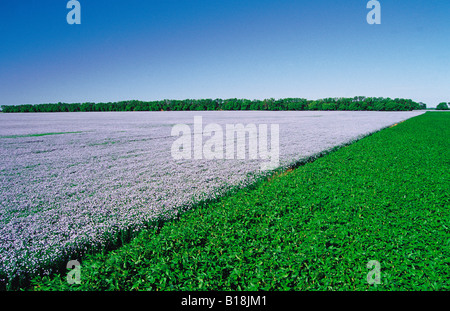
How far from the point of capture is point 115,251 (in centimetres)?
470

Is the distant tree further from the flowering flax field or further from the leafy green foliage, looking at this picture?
the leafy green foliage

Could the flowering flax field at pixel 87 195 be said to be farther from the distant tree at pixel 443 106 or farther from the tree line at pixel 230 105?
the distant tree at pixel 443 106

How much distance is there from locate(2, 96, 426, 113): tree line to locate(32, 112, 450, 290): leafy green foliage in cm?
10504

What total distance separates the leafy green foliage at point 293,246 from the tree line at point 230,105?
4136 inches

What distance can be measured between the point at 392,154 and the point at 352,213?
9022 mm

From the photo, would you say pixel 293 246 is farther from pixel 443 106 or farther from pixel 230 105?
pixel 443 106

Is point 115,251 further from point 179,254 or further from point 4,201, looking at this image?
point 4,201

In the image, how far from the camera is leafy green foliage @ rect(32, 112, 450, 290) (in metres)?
3.49

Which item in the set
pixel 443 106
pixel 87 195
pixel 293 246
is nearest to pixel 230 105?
pixel 87 195

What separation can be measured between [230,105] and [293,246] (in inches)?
4338

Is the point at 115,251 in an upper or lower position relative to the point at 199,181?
lower
